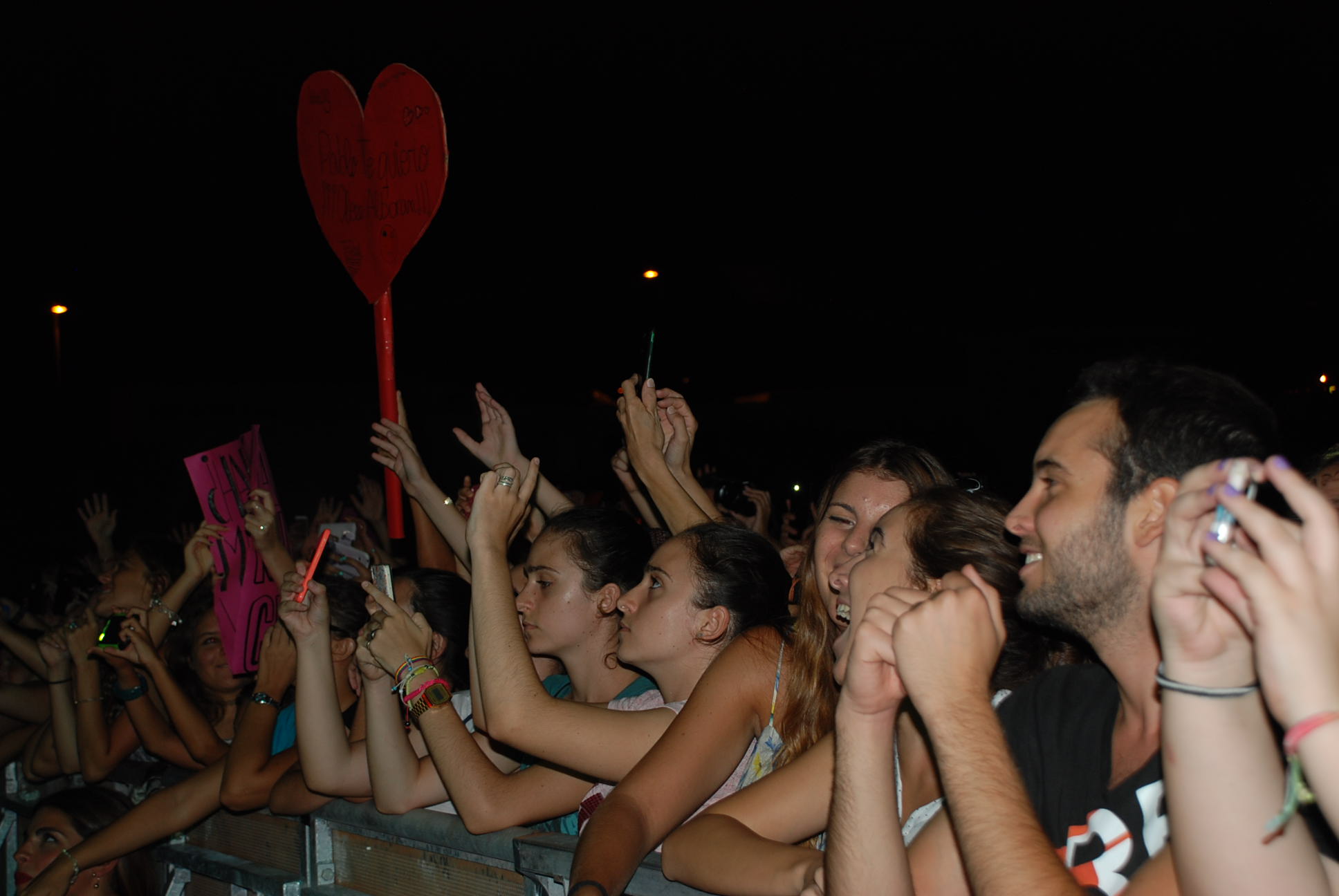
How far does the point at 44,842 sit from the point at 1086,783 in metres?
3.40

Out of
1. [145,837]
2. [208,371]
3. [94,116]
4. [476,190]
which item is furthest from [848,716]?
[208,371]

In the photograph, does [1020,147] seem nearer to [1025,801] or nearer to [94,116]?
[94,116]

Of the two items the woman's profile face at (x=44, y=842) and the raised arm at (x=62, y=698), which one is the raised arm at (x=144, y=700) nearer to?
the raised arm at (x=62, y=698)

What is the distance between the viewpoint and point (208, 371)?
43.1 feet

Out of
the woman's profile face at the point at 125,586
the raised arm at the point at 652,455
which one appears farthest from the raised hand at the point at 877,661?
the woman's profile face at the point at 125,586

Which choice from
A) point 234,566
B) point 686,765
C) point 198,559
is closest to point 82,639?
point 198,559

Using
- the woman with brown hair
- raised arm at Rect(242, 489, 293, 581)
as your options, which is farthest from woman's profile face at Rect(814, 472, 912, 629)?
raised arm at Rect(242, 489, 293, 581)

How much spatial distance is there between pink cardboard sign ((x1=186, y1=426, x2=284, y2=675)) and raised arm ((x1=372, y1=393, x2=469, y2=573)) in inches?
19.2

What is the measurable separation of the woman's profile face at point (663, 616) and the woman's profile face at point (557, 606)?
0.25 m

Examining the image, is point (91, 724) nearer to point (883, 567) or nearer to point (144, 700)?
point (144, 700)

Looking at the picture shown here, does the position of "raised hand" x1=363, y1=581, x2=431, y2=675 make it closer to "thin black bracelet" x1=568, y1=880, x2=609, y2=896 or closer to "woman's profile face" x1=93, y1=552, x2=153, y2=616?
"thin black bracelet" x1=568, y1=880, x2=609, y2=896

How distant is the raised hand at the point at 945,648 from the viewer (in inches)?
62.9

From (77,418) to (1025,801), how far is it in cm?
1336

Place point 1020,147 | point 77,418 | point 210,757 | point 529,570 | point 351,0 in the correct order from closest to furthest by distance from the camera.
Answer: point 529,570
point 210,757
point 351,0
point 1020,147
point 77,418
